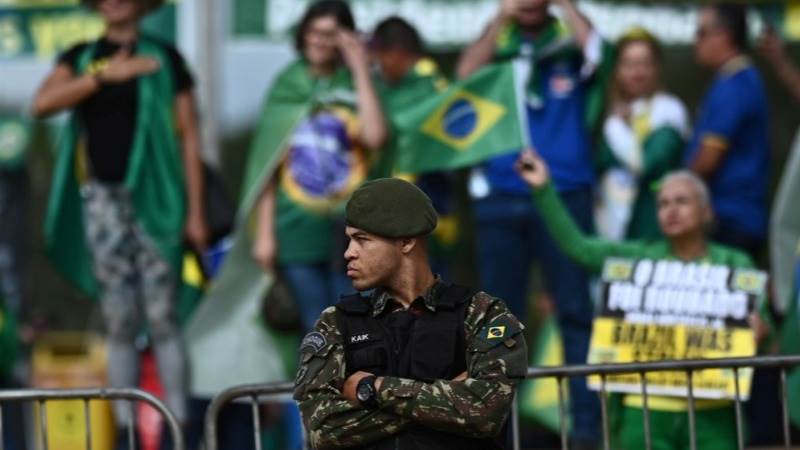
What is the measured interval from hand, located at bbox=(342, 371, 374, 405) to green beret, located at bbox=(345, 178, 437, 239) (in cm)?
39

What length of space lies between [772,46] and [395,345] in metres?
5.58

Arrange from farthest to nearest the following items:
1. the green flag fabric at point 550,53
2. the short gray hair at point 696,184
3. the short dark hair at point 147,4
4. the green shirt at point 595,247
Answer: the short dark hair at point 147,4, the green flag fabric at point 550,53, the short gray hair at point 696,184, the green shirt at point 595,247

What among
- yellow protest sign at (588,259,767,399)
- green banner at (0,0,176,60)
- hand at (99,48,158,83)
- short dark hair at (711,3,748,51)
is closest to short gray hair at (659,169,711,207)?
yellow protest sign at (588,259,767,399)

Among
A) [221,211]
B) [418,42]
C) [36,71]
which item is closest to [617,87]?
[418,42]

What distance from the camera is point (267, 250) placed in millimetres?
9859

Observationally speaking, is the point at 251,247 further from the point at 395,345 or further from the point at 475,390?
the point at 475,390

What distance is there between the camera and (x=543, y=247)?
965cm

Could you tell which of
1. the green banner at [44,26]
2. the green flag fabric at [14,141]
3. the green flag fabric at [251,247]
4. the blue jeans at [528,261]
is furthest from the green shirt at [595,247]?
the green flag fabric at [14,141]

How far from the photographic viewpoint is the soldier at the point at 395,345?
17.7 feet

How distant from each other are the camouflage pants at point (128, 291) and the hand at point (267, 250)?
457 mm

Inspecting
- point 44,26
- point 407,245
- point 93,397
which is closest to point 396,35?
point 44,26

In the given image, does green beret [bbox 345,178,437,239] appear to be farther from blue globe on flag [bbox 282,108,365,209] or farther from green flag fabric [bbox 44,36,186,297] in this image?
green flag fabric [bbox 44,36,186,297]

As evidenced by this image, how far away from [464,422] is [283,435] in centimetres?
497

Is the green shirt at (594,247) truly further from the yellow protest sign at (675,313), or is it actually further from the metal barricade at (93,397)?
the metal barricade at (93,397)
